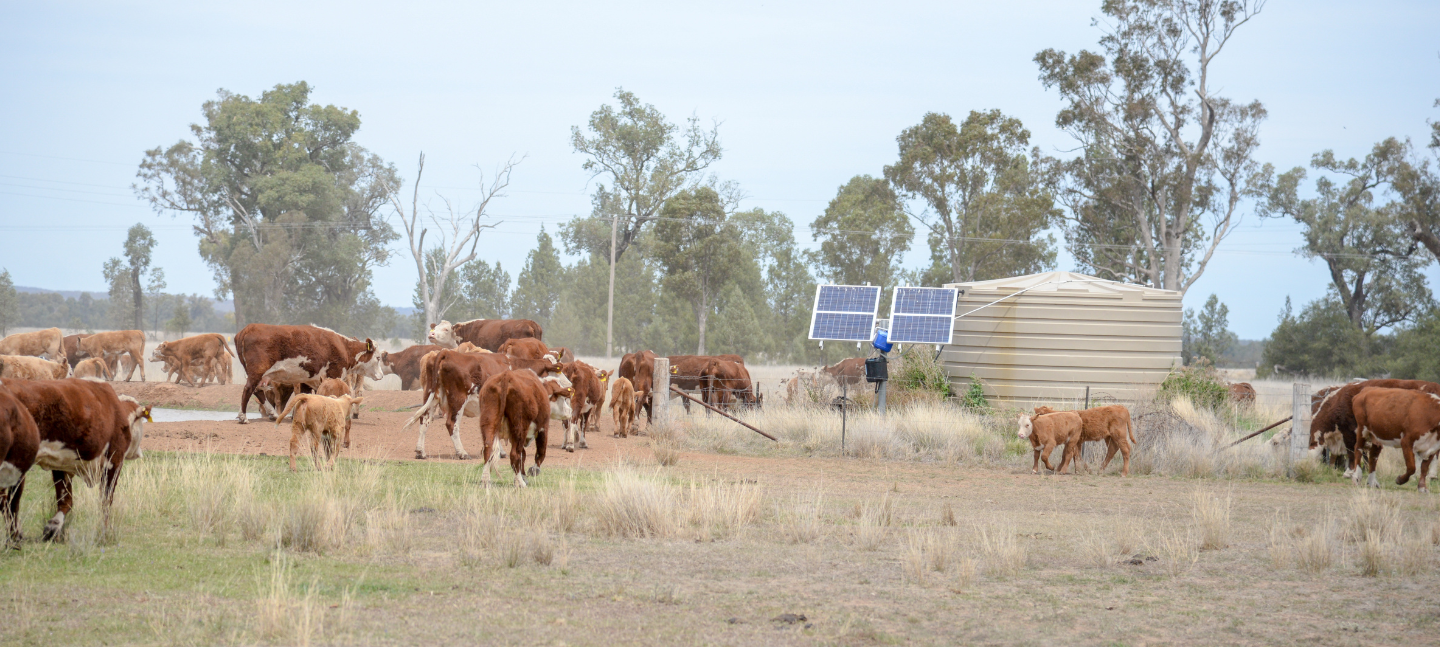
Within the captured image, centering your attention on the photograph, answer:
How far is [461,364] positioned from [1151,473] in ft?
33.8

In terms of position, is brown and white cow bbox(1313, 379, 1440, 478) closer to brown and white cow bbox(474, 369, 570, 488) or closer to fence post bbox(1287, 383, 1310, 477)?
fence post bbox(1287, 383, 1310, 477)

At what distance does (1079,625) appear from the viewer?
7.12 m

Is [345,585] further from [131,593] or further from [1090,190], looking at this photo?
[1090,190]

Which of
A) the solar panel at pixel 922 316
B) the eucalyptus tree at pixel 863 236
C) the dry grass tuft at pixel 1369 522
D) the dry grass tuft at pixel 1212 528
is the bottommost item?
the dry grass tuft at pixel 1212 528

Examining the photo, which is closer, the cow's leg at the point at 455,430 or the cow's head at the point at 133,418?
the cow's head at the point at 133,418

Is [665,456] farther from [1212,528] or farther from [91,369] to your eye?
[91,369]

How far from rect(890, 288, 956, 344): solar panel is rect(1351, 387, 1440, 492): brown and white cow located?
902cm

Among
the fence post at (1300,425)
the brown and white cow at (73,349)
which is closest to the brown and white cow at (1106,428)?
the fence post at (1300,425)

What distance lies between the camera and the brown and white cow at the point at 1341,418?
1700 centimetres

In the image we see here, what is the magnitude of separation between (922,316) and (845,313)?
72.0 inches

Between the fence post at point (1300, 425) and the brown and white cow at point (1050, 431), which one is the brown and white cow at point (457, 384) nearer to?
the brown and white cow at point (1050, 431)

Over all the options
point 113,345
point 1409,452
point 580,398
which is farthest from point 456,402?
point 113,345

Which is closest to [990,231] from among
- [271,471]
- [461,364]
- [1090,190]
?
[1090,190]

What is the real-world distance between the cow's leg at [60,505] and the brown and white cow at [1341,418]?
1607 centimetres
